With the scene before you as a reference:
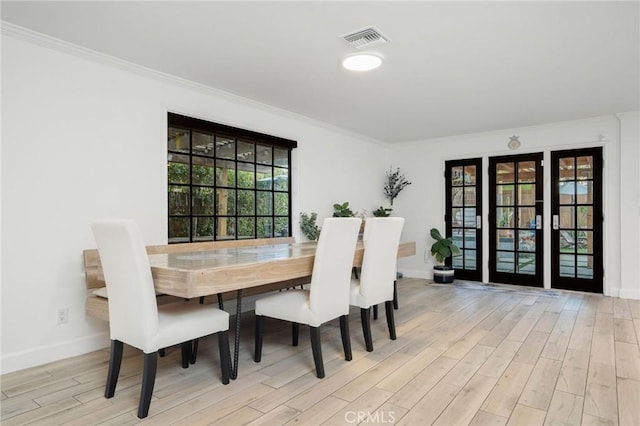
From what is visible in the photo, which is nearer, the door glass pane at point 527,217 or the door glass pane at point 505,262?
the door glass pane at point 527,217

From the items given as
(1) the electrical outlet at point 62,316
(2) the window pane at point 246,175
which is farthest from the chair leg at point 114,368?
(2) the window pane at point 246,175

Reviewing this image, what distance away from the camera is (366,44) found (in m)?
2.82

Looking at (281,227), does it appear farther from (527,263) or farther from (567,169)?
(567,169)

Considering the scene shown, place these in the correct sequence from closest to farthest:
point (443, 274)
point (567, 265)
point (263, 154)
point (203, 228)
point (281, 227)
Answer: point (203, 228) → point (263, 154) → point (281, 227) → point (567, 265) → point (443, 274)

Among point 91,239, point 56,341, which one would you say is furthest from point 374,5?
point 56,341

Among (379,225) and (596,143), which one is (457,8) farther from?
(596,143)

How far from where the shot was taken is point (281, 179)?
15.6 feet

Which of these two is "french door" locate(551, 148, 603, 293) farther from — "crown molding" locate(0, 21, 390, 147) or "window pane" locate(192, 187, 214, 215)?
"window pane" locate(192, 187, 214, 215)

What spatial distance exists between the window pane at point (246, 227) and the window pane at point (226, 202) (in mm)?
155

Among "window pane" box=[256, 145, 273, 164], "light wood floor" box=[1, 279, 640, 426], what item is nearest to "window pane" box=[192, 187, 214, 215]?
"window pane" box=[256, 145, 273, 164]

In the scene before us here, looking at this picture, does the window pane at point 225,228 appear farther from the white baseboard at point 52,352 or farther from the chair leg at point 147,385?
the chair leg at point 147,385

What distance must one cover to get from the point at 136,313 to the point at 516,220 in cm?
534

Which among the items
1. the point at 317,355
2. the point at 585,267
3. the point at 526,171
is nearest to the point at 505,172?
the point at 526,171

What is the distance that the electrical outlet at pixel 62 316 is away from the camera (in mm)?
2799
